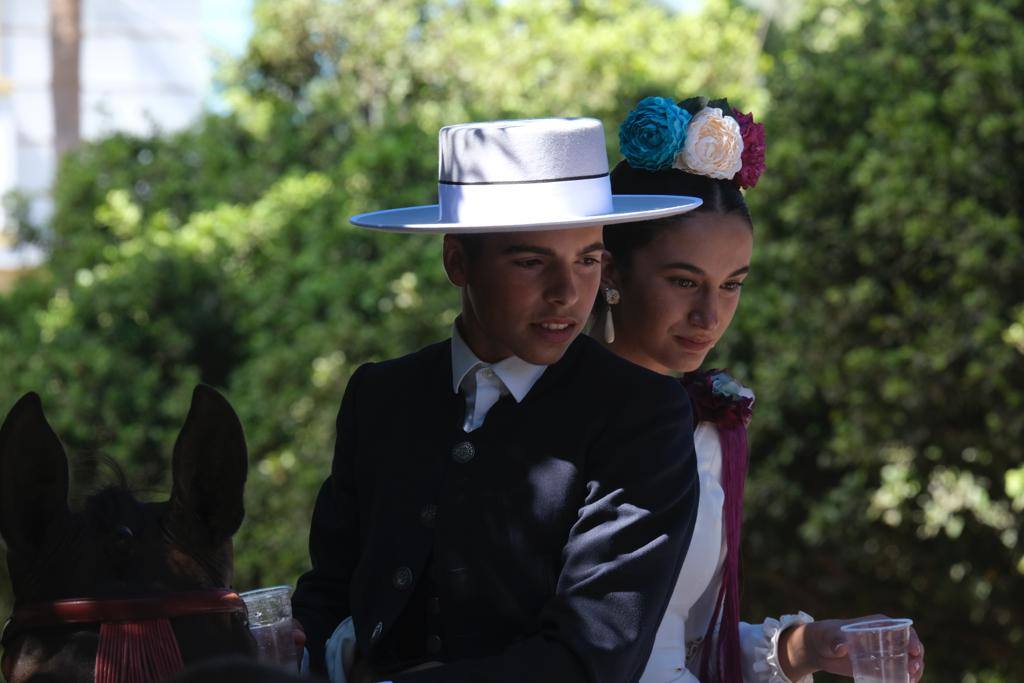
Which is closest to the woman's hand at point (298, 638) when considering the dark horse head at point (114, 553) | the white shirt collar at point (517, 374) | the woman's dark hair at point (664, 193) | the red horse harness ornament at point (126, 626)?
the dark horse head at point (114, 553)

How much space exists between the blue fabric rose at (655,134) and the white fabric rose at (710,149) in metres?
0.02

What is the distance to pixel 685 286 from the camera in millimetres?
2986

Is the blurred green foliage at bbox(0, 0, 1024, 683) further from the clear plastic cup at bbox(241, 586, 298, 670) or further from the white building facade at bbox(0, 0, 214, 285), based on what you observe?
the white building facade at bbox(0, 0, 214, 285)

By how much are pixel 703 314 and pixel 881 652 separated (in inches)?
30.8

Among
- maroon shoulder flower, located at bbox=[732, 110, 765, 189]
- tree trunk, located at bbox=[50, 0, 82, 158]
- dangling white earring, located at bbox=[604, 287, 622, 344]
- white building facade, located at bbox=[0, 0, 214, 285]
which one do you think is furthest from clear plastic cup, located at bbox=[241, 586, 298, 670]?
white building facade, located at bbox=[0, 0, 214, 285]

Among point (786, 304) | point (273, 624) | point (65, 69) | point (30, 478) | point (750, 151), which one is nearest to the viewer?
point (30, 478)

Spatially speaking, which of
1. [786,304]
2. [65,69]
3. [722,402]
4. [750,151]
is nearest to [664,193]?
[750,151]

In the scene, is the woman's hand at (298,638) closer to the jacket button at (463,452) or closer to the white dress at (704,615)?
the jacket button at (463,452)

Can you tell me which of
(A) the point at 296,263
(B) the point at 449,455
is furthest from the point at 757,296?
(B) the point at 449,455

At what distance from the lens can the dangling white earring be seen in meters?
3.01

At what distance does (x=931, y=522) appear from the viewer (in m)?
7.10

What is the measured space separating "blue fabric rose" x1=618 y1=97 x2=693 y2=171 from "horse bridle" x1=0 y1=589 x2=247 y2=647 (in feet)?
4.60

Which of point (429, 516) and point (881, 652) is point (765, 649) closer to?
point (881, 652)

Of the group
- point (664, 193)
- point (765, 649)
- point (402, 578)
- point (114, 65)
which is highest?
point (114, 65)
